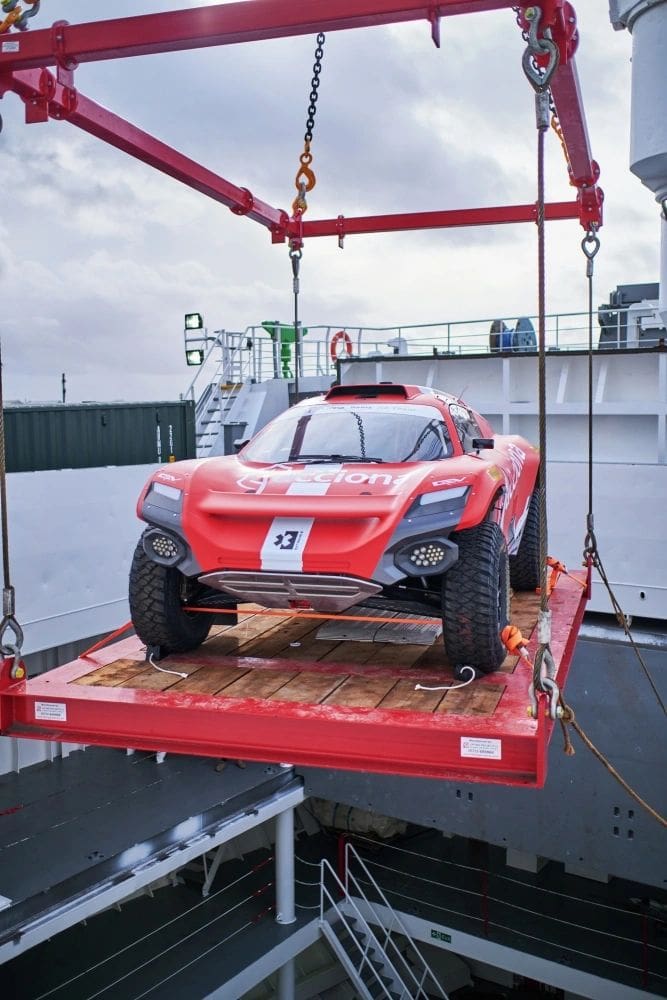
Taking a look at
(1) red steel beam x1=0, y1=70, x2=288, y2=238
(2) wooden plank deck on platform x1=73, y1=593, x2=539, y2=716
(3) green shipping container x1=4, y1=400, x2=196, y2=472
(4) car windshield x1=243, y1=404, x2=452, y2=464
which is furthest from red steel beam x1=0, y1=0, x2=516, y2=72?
(3) green shipping container x1=4, y1=400, x2=196, y2=472

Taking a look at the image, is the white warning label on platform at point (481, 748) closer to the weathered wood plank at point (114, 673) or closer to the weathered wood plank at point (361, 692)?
the weathered wood plank at point (361, 692)

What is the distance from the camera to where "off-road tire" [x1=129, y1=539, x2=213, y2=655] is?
15.2 ft

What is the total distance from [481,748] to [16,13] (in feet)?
14.2

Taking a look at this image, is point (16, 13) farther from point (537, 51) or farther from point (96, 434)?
point (96, 434)

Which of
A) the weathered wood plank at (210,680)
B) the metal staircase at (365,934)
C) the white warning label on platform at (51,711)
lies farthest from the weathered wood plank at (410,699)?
the metal staircase at (365,934)

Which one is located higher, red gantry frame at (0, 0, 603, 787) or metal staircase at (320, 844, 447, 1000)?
red gantry frame at (0, 0, 603, 787)

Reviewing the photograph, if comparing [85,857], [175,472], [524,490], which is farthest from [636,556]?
[175,472]

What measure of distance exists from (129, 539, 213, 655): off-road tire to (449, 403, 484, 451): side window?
1.85 metres

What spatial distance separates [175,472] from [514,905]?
9518 millimetres

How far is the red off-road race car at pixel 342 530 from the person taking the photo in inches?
161

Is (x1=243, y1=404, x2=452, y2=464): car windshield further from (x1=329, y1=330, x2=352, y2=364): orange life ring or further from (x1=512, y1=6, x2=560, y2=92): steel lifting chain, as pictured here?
(x1=329, y1=330, x2=352, y2=364): orange life ring

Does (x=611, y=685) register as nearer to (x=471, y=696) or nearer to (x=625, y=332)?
(x=471, y=696)

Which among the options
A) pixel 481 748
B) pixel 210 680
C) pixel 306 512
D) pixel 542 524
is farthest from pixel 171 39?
pixel 481 748

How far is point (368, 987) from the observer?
11.7m
